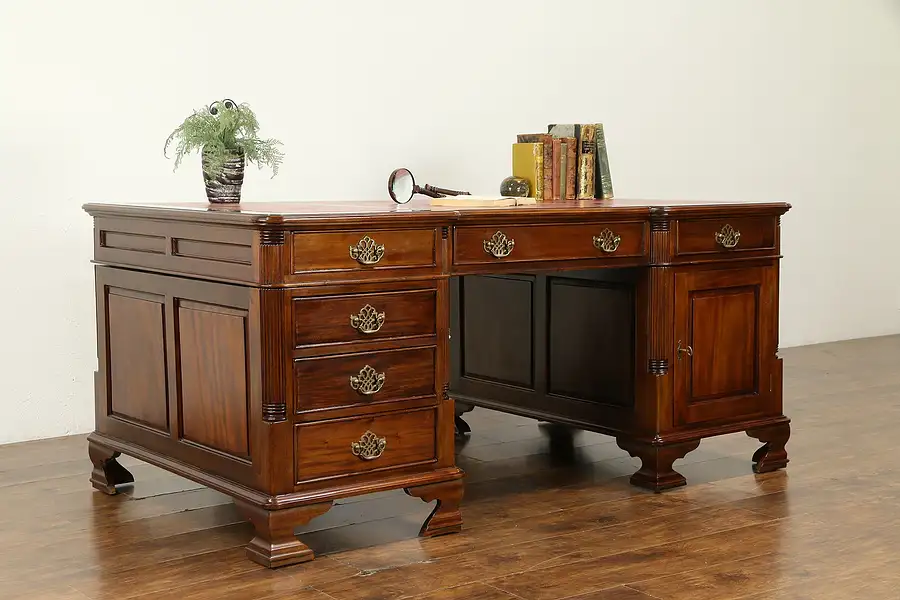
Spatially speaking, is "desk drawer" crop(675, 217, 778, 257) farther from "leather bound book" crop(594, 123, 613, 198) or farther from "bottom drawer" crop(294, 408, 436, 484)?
"bottom drawer" crop(294, 408, 436, 484)

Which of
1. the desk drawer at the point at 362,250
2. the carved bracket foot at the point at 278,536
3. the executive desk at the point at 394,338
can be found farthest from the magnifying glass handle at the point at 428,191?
the carved bracket foot at the point at 278,536

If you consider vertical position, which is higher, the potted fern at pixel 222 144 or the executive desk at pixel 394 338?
the potted fern at pixel 222 144

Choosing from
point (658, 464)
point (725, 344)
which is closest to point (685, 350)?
point (725, 344)

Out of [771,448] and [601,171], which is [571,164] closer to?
[601,171]

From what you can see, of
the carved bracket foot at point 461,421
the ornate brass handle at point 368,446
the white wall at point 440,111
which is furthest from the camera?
the carved bracket foot at point 461,421

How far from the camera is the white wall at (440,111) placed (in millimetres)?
3668

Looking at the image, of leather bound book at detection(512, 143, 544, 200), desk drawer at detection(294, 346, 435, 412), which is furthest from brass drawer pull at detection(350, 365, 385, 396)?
leather bound book at detection(512, 143, 544, 200)

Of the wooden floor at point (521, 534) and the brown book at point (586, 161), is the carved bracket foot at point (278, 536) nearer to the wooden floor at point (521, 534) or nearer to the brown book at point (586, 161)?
the wooden floor at point (521, 534)

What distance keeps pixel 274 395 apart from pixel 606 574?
30.8 inches

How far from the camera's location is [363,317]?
257 centimetres

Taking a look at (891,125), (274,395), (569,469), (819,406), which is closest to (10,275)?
(274,395)

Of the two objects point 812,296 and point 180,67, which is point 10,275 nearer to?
point 180,67

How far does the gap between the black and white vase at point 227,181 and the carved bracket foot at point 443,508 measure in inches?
35.3

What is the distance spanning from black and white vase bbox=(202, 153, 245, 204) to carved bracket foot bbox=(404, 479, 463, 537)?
0.90 m
